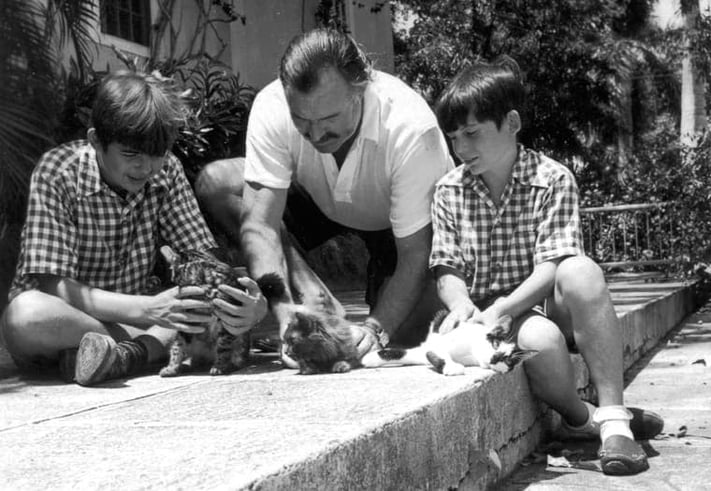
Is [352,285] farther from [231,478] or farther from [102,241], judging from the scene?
[231,478]

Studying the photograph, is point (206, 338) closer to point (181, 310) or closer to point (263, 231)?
point (181, 310)

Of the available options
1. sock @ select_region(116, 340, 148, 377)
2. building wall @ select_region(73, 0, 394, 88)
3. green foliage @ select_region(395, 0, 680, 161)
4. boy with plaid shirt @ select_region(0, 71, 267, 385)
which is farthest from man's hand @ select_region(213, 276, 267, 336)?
green foliage @ select_region(395, 0, 680, 161)

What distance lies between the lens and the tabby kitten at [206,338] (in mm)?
3330

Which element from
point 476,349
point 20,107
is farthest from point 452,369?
point 20,107

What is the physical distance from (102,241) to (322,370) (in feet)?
3.43

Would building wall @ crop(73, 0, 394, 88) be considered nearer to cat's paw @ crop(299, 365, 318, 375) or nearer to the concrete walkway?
cat's paw @ crop(299, 365, 318, 375)

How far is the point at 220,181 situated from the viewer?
13.7 ft

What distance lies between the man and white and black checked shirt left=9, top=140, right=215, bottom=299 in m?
0.28

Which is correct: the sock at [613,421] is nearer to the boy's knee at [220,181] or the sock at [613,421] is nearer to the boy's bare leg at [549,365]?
the boy's bare leg at [549,365]

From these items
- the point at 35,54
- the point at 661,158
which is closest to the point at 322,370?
the point at 35,54

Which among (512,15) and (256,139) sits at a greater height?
(512,15)

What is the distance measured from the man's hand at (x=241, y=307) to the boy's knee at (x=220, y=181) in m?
0.90

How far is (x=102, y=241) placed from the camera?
366cm

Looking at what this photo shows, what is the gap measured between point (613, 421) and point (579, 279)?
49 centimetres
